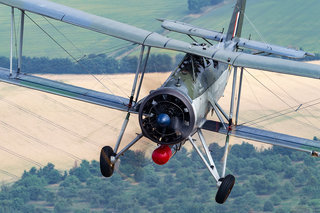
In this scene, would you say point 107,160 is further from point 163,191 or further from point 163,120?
point 163,191

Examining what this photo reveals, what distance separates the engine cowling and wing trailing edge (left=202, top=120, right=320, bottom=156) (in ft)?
6.09

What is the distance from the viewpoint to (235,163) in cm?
7312

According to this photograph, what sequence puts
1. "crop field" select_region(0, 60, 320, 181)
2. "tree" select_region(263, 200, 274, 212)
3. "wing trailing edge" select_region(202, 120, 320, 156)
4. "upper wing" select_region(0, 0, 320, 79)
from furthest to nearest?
"tree" select_region(263, 200, 274, 212) → "crop field" select_region(0, 60, 320, 181) → "wing trailing edge" select_region(202, 120, 320, 156) → "upper wing" select_region(0, 0, 320, 79)

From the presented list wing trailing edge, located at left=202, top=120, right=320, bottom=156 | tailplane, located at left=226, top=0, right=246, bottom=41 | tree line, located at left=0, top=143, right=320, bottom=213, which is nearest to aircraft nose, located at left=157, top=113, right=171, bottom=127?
wing trailing edge, located at left=202, top=120, right=320, bottom=156

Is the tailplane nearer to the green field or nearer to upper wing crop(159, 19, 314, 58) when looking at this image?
upper wing crop(159, 19, 314, 58)

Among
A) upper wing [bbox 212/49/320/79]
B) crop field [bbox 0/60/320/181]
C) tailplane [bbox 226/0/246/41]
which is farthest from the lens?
crop field [bbox 0/60/320/181]

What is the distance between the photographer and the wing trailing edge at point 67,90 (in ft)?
72.7

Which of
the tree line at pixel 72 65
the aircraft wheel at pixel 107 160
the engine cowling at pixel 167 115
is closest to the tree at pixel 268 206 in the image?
the tree line at pixel 72 65

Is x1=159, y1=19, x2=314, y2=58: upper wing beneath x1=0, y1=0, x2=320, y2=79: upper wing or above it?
above

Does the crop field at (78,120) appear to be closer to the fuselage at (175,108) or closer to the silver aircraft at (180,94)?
the silver aircraft at (180,94)

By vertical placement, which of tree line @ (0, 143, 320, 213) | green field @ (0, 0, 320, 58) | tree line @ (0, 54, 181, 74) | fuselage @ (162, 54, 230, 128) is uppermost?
green field @ (0, 0, 320, 58)

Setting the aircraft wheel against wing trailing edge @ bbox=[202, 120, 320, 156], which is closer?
wing trailing edge @ bbox=[202, 120, 320, 156]

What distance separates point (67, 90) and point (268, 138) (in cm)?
690

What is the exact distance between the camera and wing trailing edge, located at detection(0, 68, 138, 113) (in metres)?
22.2
